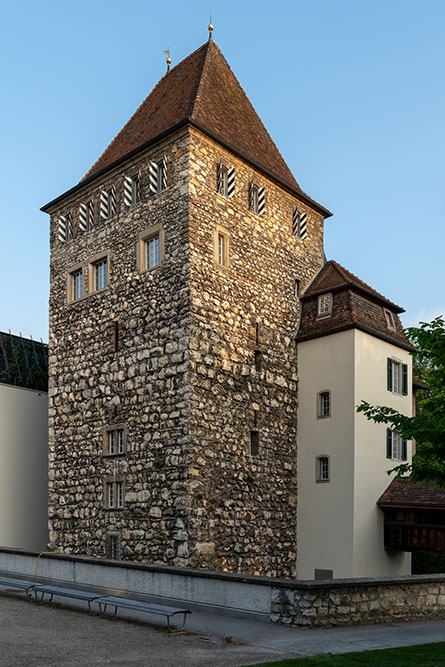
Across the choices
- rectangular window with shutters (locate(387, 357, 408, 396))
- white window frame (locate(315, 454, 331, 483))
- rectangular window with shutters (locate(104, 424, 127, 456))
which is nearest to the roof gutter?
rectangular window with shutters (locate(387, 357, 408, 396))

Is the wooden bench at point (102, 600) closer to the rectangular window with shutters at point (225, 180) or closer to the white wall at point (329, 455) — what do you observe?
the white wall at point (329, 455)

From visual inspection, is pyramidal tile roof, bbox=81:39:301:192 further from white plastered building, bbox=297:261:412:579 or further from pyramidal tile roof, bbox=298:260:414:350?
white plastered building, bbox=297:261:412:579

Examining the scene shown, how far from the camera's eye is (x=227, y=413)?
70.6 feet

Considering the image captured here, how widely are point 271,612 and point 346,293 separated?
46.3ft

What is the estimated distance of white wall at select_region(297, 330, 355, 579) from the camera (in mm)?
22625

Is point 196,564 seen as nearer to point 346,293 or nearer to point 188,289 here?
point 188,289

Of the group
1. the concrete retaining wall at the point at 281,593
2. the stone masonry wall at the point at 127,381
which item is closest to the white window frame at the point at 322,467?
the stone masonry wall at the point at 127,381

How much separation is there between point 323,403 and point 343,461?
2173mm

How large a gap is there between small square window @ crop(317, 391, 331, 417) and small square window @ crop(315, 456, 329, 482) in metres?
1.46

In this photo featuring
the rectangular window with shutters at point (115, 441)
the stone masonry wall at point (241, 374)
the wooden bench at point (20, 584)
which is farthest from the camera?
the rectangular window with shutters at point (115, 441)

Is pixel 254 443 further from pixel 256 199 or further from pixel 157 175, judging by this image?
pixel 157 175

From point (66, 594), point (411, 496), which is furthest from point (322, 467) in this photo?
point (66, 594)

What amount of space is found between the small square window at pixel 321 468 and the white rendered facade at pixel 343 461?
0.10 m

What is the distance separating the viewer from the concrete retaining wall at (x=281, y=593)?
1209 centimetres
